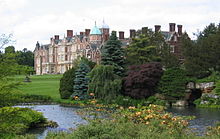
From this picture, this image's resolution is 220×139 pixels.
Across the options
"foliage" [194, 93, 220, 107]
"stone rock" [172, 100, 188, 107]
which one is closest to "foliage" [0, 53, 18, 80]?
"foliage" [194, 93, 220, 107]

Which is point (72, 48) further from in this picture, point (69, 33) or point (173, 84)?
point (173, 84)

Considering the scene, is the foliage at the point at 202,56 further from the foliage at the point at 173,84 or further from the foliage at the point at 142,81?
the foliage at the point at 142,81

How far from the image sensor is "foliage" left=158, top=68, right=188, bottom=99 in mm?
40938

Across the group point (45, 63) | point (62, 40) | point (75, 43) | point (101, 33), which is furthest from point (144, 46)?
point (45, 63)

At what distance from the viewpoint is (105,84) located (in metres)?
40.2

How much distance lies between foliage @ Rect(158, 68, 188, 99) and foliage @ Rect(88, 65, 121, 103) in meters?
4.60

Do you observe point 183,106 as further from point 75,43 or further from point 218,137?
point 75,43

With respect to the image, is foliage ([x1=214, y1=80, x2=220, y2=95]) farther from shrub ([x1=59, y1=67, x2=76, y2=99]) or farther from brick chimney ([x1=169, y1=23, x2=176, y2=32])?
brick chimney ([x1=169, y1=23, x2=176, y2=32])

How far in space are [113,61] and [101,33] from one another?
126ft

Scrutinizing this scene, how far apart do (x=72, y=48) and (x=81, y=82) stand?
4559cm

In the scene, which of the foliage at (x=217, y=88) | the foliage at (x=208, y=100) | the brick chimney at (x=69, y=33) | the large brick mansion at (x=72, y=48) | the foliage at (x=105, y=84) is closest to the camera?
the foliage at (x=208, y=100)

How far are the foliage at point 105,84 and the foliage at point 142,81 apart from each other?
3.75ft

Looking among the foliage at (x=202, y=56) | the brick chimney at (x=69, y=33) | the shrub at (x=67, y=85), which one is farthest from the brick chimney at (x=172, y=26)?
the brick chimney at (x=69, y=33)

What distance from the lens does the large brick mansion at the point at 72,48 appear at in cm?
7224
